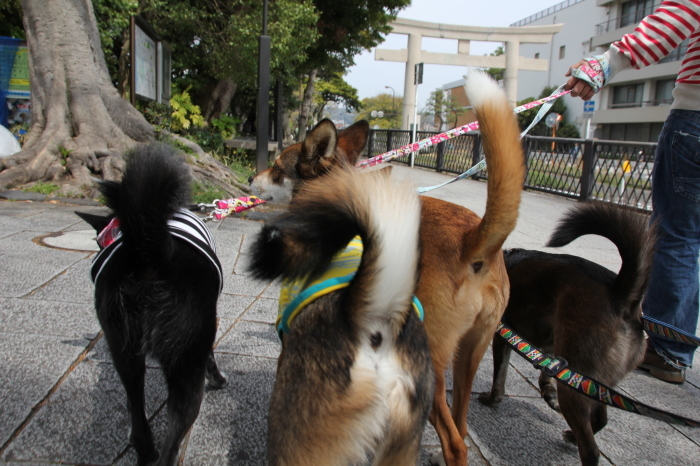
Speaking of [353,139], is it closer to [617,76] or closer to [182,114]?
[182,114]

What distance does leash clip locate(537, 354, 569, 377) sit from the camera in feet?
6.82

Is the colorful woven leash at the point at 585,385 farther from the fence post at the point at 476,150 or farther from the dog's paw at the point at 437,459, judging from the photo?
the fence post at the point at 476,150

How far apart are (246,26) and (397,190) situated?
41.1ft

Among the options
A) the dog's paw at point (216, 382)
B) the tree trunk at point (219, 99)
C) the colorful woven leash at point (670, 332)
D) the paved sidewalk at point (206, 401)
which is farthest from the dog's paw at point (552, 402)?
the tree trunk at point (219, 99)

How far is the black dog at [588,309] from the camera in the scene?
2.29 metres

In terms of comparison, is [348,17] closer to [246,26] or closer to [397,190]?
[246,26]

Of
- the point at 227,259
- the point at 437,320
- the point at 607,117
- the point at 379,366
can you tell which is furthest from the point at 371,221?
the point at 607,117

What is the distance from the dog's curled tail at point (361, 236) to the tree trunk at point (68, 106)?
6.78m

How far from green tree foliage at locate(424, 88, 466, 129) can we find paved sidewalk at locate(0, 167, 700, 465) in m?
64.5

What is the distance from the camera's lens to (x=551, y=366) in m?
2.10

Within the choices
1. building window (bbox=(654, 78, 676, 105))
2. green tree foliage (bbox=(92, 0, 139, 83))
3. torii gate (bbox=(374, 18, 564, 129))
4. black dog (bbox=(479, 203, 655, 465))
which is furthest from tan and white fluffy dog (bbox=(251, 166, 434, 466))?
building window (bbox=(654, 78, 676, 105))

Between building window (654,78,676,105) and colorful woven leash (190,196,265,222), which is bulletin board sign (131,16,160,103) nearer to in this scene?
colorful woven leash (190,196,265,222)

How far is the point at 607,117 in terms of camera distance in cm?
4650

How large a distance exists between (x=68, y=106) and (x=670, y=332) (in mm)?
9022
